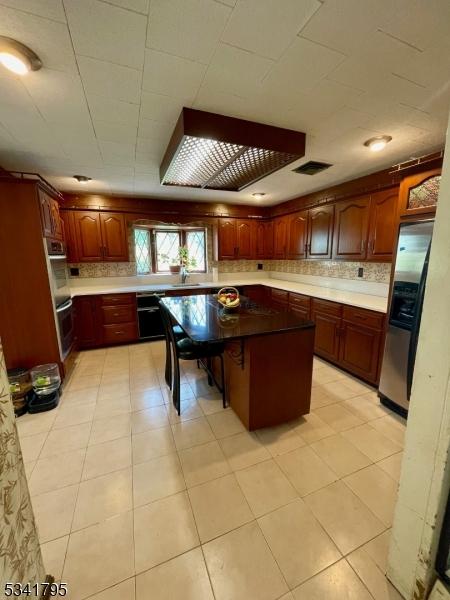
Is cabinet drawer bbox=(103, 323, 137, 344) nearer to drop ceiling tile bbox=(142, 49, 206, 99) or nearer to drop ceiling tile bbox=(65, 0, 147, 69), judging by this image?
drop ceiling tile bbox=(142, 49, 206, 99)

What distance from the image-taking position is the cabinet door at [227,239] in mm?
4641

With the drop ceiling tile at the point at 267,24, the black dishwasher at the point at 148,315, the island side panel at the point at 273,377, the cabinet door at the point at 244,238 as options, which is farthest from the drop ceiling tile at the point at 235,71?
the cabinet door at the point at 244,238

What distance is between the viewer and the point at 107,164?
2658 mm

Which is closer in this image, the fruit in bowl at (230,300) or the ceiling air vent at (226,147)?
the ceiling air vent at (226,147)

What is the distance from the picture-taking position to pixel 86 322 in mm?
3664

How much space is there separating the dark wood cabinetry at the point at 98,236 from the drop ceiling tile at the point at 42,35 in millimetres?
2821

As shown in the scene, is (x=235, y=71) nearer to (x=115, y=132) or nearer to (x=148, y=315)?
(x=115, y=132)

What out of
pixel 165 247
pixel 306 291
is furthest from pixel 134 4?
pixel 165 247

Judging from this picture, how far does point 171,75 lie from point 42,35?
1.89 feet

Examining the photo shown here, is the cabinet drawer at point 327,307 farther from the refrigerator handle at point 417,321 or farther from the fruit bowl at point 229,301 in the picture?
the fruit bowl at point 229,301

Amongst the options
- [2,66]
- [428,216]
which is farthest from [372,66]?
[2,66]

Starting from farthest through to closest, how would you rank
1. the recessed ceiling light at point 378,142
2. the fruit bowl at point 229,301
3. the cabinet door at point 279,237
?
the cabinet door at point 279,237 → the fruit bowl at point 229,301 → the recessed ceiling light at point 378,142

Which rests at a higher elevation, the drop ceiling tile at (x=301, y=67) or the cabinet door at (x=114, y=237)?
the drop ceiling tile at (x=301, y=67)

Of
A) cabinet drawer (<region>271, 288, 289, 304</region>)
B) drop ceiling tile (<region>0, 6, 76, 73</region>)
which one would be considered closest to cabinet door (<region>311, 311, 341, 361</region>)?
cabinet drawer (<region>271, 288, 289, 304</region>)
